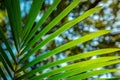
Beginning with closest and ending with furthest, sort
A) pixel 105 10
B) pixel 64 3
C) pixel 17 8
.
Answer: pixel 17 8, pixel 64 3, pixel 105 10

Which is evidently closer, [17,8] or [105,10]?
[17,8]

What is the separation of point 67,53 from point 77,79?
3444 millimetres

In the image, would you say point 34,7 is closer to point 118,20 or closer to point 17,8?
point 17,8

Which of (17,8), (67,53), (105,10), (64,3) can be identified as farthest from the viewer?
(105,10)

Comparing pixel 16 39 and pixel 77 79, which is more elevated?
pixel 16 39

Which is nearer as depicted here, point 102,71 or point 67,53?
point 102,71

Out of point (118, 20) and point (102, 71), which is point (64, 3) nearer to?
point (118, 20)

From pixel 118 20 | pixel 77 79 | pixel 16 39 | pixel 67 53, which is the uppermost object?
pixel 118 20

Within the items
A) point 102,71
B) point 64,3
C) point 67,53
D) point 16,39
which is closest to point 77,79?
point 102,71

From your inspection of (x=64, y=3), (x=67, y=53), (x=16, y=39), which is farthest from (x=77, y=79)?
(x=67, y=53)

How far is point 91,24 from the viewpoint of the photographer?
15.2 ft

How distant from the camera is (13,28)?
3.14ft

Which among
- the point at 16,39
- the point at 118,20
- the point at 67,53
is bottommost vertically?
the point at 16,39

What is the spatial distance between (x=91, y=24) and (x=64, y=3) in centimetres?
83
